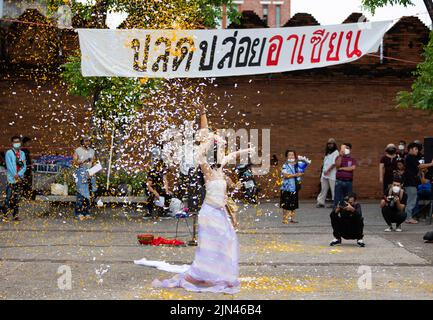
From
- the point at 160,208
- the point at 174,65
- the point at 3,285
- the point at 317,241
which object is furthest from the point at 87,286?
the point at 160,208

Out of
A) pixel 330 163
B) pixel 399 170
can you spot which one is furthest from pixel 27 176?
pixel 399 170

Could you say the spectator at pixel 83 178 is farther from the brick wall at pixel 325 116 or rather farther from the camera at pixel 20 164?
the brick wall at pixel 325 116

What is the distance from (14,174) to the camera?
1642cm

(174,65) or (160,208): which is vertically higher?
(174,65)

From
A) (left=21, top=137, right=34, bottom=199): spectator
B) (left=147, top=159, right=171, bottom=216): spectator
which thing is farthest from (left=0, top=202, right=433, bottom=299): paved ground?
(left=21, top=137, right=34, bottom=199): spectator

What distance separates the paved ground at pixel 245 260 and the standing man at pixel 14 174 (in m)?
0.56

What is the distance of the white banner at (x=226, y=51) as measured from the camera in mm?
14961

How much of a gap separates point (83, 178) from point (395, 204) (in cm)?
720

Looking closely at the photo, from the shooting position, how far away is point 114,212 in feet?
61.7

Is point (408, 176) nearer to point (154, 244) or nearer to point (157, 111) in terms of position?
point (154, 244)

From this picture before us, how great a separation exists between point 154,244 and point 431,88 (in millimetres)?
8678

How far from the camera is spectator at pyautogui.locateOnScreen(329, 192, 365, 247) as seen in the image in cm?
1284

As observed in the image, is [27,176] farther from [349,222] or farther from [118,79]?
[349,222]

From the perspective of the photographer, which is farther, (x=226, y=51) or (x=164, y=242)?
(x=226, y=51)
